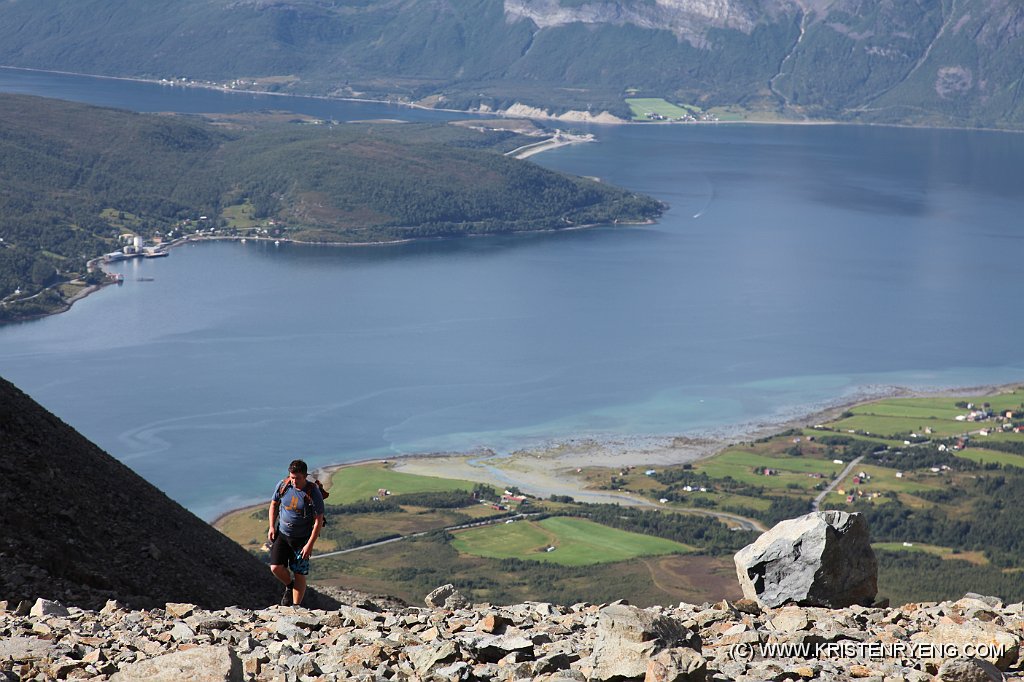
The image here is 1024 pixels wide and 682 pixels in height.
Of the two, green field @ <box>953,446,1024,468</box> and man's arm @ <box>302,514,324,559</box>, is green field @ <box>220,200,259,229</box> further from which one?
man's arm @ <box>302,514,324,559</box>

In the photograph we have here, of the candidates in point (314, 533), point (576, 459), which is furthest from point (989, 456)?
point (314, 533)

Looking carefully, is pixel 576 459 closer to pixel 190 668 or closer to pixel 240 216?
pixel 190 668

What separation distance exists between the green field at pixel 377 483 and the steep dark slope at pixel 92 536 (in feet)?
111

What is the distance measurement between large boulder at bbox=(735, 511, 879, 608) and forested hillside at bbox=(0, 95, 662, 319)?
100.0 metres

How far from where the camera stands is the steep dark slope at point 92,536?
1320 centimetres

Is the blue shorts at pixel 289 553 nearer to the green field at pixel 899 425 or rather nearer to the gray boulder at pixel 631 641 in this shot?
the gray boulder at pixel 631 641

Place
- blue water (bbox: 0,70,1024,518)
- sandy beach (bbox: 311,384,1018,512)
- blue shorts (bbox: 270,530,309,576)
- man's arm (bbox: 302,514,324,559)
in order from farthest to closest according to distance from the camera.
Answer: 1. blue water (bbox: 0,70,1024,518)
2. sandy beach (bbox: 311,384,1018,512)
3. blue shorts (bbox: 270,530,309,576)
4. man's arm (bbox: 302,514,324,559)

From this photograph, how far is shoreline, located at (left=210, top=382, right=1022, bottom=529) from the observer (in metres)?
53.4

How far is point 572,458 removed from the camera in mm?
57906

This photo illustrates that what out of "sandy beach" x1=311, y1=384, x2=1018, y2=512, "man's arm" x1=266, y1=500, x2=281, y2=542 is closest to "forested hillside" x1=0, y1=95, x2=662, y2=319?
"sandy beach" x1=311, y1=384, x2=1018, y2=512

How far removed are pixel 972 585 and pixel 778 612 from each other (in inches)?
1152

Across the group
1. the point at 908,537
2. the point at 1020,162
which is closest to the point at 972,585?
the point at 908,537

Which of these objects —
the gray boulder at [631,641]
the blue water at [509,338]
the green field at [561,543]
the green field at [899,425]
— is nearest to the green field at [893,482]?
the green field at [899,425]

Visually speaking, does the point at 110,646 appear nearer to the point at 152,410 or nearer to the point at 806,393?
the point at 152,410
